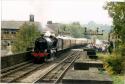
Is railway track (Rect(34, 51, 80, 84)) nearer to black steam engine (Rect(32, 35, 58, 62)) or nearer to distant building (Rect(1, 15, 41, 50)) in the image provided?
black steam engine (Rect(32, 35, 58, 62))

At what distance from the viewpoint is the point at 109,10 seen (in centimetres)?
2792

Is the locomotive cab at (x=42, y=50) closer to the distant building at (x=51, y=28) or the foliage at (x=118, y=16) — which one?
the foliage at (x=118, y=16)

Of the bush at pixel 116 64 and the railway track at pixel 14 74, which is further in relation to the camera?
the bush at pixel 116 64

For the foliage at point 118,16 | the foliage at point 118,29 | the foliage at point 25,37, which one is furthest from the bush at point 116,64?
the foliage at point 25,37

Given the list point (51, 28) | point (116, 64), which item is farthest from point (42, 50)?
point (51, 28)

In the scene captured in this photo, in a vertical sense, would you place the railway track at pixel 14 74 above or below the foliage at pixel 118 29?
below

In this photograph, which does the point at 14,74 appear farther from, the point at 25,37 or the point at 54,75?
the point at 25,37

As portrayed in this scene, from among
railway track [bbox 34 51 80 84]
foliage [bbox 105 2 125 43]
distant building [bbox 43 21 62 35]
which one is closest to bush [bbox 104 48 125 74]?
foliage [bbox 105 2 125 43]

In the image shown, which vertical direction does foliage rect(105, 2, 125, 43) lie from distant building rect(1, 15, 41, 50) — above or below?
above

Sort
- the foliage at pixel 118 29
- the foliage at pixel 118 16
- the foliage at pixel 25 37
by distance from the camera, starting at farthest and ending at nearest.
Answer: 1. the foliage at pixel 25 37
2. the foliage at pixel 118 29
3. the foliage at pixel 118 16

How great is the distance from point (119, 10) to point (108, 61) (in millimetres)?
4221

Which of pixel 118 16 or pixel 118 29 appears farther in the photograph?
pixel 118 16

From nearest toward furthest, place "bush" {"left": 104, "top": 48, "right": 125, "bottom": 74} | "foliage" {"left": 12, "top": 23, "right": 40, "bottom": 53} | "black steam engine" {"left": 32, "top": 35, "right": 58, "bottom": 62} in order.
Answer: "bush" {"left": 104, "top": 48, "right": 125, "bottom": 74} → "black steam engine" {"left": 32, "top": 35, "right": 58, "bottom": 62} → "foliage" {"left": 12, "top": 23, "right": 40, "bottom": 53}

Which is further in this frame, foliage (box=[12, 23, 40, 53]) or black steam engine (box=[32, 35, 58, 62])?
foliage (box=[12, 23, 40, 53])
